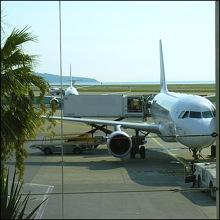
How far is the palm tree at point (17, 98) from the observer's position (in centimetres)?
848

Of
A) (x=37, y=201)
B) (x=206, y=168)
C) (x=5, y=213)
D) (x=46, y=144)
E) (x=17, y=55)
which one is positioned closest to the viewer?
(x=5, y=213)

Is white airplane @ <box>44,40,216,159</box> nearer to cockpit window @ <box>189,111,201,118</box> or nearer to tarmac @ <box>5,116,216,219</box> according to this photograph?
cockpit window @ <box>189,111,201,118</box>

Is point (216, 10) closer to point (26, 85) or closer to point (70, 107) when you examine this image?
point (26, 85)

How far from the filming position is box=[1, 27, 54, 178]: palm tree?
848cm

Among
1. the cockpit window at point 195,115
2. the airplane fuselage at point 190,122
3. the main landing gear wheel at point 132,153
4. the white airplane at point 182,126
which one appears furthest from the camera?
the main landing gear wheel at point 132,153

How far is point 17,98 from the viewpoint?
8812 millimetres

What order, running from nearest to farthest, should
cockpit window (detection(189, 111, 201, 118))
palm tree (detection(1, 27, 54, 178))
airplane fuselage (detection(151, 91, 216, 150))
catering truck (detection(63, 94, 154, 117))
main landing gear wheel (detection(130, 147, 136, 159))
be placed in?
palm tree (detection(1, 27, 54, 178))
airplane fuselage (detection(151, 91, 216, 150))
cockpit window (detection(189, 111, 201, 118))
main landing gear wheel (detection(130, 147, 136, 159))
catering truck (detection(63, 94, 154, 117))

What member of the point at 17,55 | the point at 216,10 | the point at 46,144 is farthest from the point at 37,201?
the point at 46,144

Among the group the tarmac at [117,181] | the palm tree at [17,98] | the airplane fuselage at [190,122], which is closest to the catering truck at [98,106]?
the tarmac at [117,181]

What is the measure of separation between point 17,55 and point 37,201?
670 centimetres

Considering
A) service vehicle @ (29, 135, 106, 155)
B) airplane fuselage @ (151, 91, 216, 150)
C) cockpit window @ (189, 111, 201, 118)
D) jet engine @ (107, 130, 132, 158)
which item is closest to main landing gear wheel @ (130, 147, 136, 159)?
airplane fuselage @ (151, 91, 216, 150)

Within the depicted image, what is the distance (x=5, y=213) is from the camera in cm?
751

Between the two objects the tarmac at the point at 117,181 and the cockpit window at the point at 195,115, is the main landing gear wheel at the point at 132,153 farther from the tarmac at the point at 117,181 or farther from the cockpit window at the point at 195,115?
the cockpit window at the point at 195,115

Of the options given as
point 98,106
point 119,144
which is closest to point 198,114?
point 119,144
